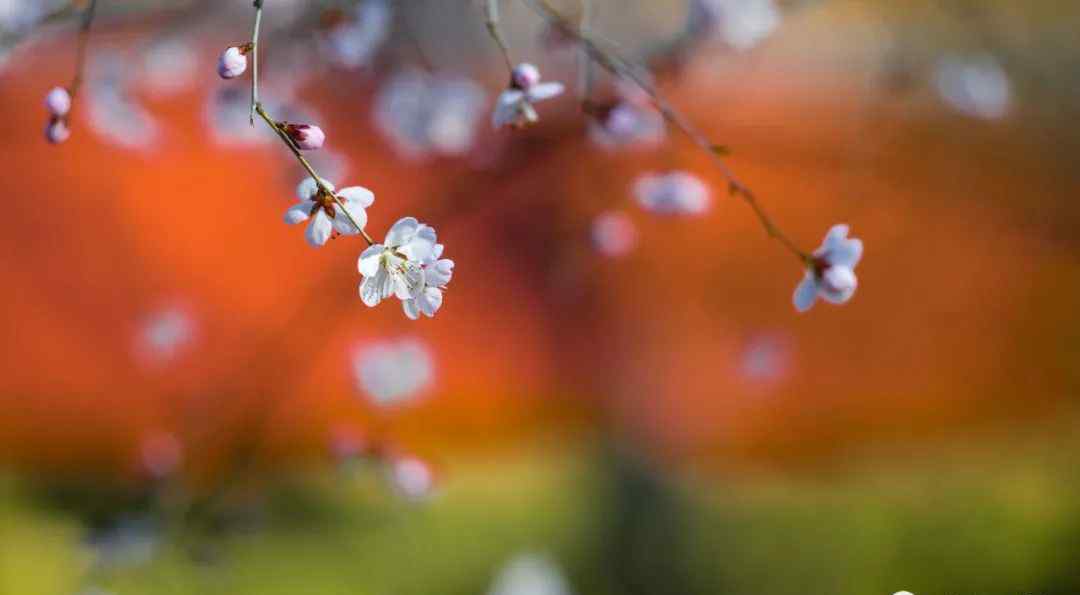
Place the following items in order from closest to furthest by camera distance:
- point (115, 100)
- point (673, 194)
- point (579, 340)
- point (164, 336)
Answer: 1. point (673, 194)
2. point (115, 100)
3. point (164, 336)
4. point (579, 340)

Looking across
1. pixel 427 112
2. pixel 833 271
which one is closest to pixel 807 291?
pixel 833 271

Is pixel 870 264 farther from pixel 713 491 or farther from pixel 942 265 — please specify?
pixel 713 491

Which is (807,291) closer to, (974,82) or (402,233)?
(402,233)

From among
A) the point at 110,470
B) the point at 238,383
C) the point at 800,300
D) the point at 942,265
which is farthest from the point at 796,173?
the point at 110,470

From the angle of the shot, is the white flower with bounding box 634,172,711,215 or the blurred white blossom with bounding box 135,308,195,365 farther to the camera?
the blurred white blossom with bounding box 135,308,195,365

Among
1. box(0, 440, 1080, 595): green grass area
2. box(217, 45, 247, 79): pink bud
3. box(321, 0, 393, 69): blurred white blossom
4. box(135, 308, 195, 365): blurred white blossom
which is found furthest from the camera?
box(135, 308, 195, 365): blurred white blossom

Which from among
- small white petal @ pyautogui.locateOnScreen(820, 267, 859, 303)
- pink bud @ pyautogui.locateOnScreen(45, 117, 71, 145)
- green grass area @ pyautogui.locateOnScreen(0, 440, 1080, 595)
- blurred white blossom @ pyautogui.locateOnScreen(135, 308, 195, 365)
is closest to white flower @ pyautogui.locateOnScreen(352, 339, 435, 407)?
green grass area @ pyautogui.locateOnScreen(0, 440, 1080, 595)

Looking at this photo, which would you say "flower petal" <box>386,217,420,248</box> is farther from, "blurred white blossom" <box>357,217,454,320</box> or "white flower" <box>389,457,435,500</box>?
"white flower" <box>389,457,435,500</box>
